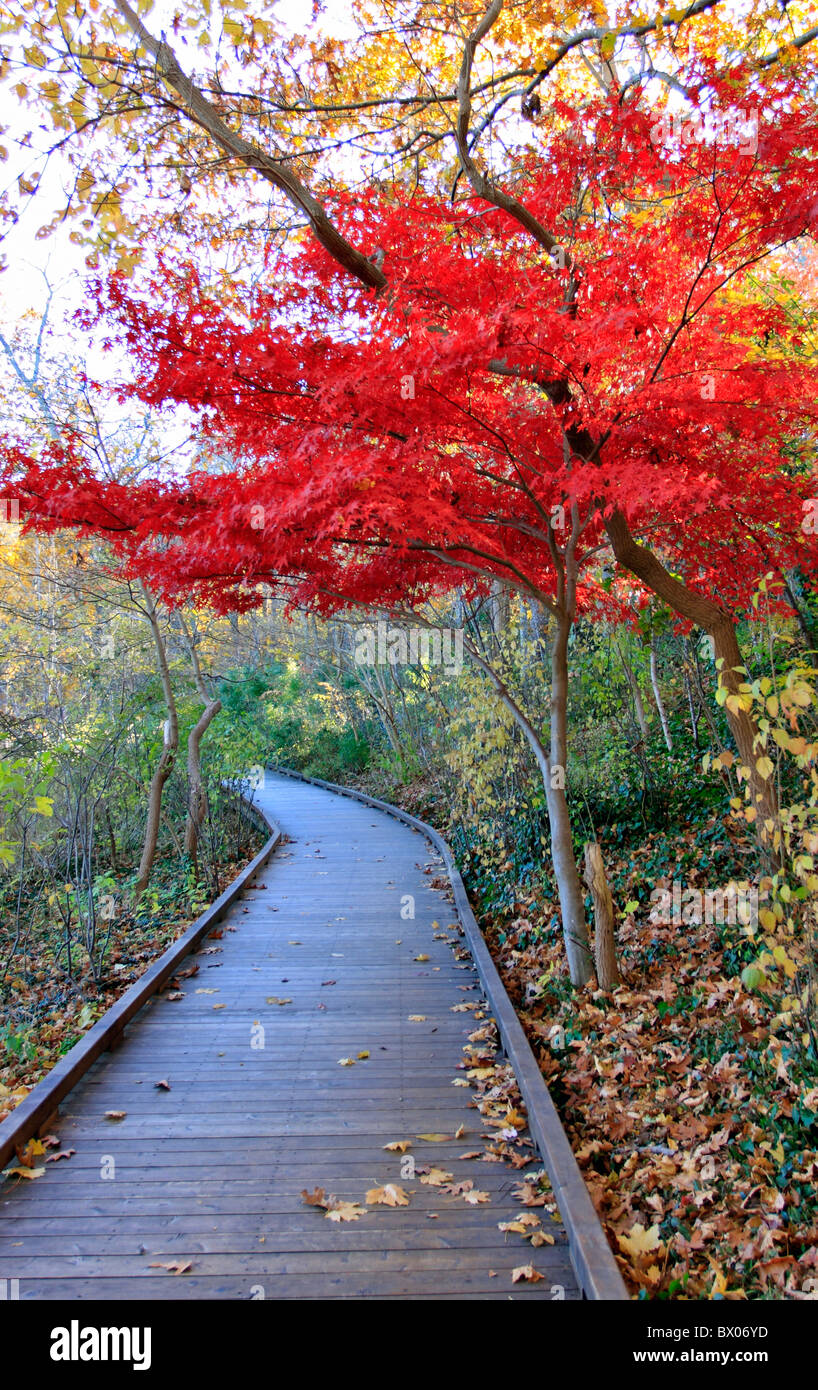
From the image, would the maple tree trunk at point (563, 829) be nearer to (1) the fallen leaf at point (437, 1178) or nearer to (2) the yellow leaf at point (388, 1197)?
(1) the fallen leaf at point (437, 1178)

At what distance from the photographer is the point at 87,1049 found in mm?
4367

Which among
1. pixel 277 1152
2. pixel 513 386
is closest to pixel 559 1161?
pixel 277 1152

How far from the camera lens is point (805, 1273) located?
2580 millimetres

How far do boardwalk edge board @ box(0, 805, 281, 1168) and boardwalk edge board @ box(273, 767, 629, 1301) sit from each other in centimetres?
228

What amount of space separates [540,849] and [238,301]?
5.52 metres

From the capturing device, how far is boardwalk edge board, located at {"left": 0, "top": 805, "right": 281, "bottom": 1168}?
11.7 ft

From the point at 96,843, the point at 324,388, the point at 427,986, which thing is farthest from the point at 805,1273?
the point at 96,843

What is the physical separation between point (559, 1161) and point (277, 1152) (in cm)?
127

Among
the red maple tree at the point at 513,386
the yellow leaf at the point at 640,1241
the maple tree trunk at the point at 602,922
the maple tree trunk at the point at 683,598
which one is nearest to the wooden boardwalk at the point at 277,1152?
the yellow leaf at the point at 640,1241

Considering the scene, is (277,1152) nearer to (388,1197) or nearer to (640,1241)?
(388,1197)

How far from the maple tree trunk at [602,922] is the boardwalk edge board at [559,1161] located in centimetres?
63

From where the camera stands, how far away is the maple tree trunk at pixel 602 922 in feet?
15.4

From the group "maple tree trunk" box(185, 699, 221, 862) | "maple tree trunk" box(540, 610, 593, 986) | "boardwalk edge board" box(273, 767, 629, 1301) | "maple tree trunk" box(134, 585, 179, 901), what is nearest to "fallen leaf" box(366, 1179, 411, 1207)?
"boardwalk edge board" box(273, 767, 629, 1301)

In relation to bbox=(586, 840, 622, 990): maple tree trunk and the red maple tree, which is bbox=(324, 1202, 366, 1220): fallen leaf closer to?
bbox=(586, 840, 622, 990): maple tree trunk
